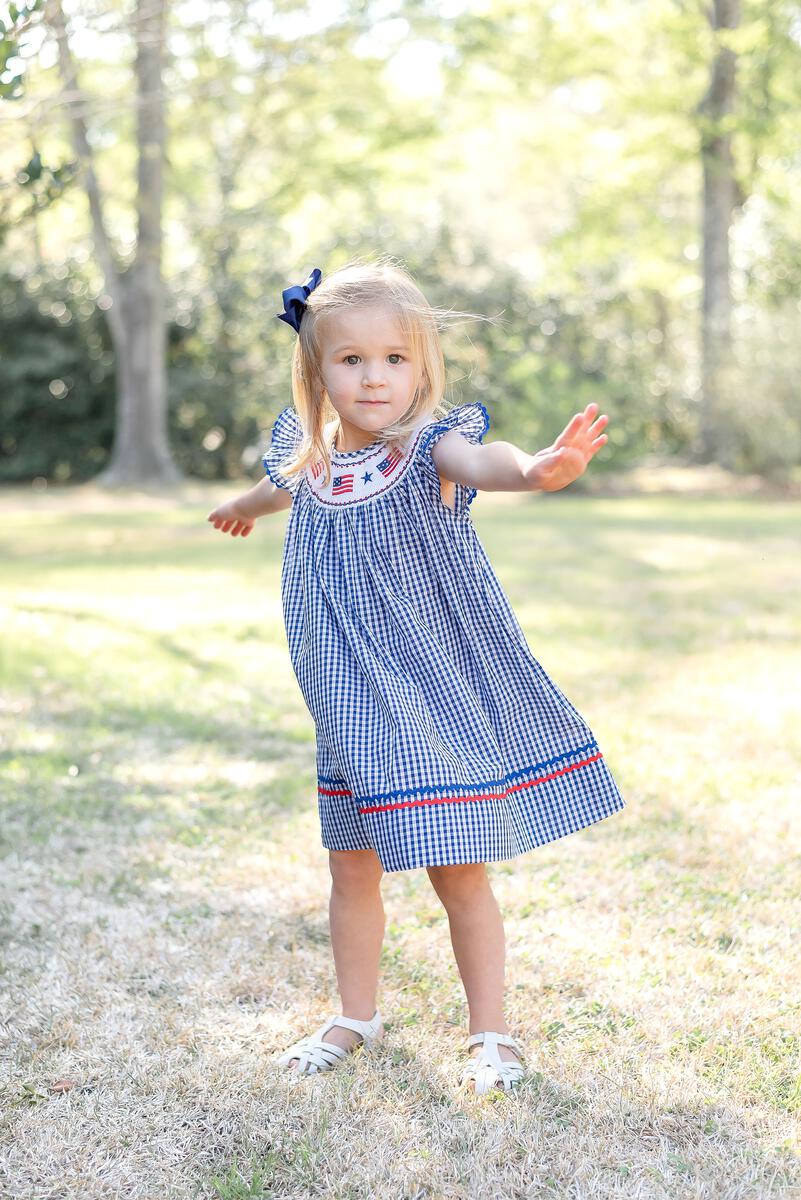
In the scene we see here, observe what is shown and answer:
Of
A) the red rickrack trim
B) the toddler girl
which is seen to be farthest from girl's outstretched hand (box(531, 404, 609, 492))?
the red rickrack trim

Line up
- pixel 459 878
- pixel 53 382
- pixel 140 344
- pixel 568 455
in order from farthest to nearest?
pixel 53 382 → pixel 140 344 → pixel 459 878 → pixel 568 455

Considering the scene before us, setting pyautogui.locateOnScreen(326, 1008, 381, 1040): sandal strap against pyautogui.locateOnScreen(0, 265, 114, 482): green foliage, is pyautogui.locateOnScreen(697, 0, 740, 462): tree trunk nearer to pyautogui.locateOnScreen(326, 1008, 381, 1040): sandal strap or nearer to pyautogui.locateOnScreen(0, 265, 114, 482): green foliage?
pyautogui.locateOnScreen(0, 265, 114, 482): green foliage

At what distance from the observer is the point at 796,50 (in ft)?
55.4

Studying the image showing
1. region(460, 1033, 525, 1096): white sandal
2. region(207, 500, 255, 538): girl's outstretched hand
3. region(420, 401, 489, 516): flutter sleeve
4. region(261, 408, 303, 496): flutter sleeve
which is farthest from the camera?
region(207, 500, 255, 538): girl's outstretched hand

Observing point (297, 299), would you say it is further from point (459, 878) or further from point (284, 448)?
point (459, 878)

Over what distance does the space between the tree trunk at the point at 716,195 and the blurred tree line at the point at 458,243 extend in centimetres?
4

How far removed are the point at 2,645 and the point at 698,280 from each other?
1763 centimetres

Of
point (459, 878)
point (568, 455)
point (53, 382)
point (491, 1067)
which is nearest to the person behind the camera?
point (568, 455)

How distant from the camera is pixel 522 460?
6.95 feet

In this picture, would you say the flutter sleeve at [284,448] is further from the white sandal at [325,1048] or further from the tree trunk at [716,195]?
the tree trunk at [716,195]

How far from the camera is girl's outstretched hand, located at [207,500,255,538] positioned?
276 cm

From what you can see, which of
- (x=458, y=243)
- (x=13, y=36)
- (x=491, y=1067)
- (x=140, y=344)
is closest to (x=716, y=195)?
(x=458, y=243)

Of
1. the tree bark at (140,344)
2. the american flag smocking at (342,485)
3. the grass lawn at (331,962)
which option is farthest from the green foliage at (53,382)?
the american flag smocking at (342,485)

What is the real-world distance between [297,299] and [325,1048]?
137 cm
